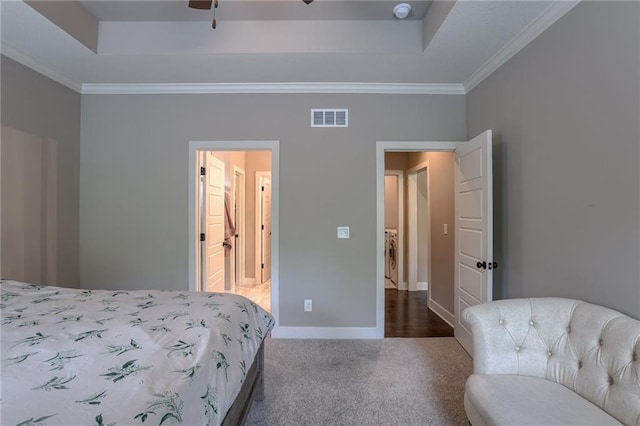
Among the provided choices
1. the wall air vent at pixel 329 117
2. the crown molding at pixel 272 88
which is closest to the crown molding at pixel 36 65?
the crown molding at pixel 272 88

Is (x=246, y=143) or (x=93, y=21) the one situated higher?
(x=93, y=21)

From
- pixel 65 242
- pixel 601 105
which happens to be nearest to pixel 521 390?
pixel 601 105

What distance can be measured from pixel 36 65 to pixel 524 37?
4.09 m

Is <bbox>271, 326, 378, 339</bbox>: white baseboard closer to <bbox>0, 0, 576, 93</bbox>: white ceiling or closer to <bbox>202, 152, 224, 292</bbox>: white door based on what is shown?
<bbox>202, 152, 224, 292</bbox>: white door

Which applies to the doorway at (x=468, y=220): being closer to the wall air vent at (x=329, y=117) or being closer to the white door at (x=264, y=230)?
the wall air vent at (x=329, y=117)

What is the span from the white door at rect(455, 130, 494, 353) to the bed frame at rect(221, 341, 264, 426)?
182 centimetres

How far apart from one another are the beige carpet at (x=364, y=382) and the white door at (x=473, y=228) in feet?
1.49

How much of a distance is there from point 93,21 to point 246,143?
1545 mm

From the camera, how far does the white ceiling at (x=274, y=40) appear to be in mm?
2072

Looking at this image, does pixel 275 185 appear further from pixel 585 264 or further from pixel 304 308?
pixel 585 264

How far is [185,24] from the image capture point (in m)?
2.33

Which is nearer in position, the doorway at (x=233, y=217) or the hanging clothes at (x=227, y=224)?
the doorway at (x=233, y=217)

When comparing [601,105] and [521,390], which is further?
[601,105]

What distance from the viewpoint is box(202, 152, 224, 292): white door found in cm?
310
